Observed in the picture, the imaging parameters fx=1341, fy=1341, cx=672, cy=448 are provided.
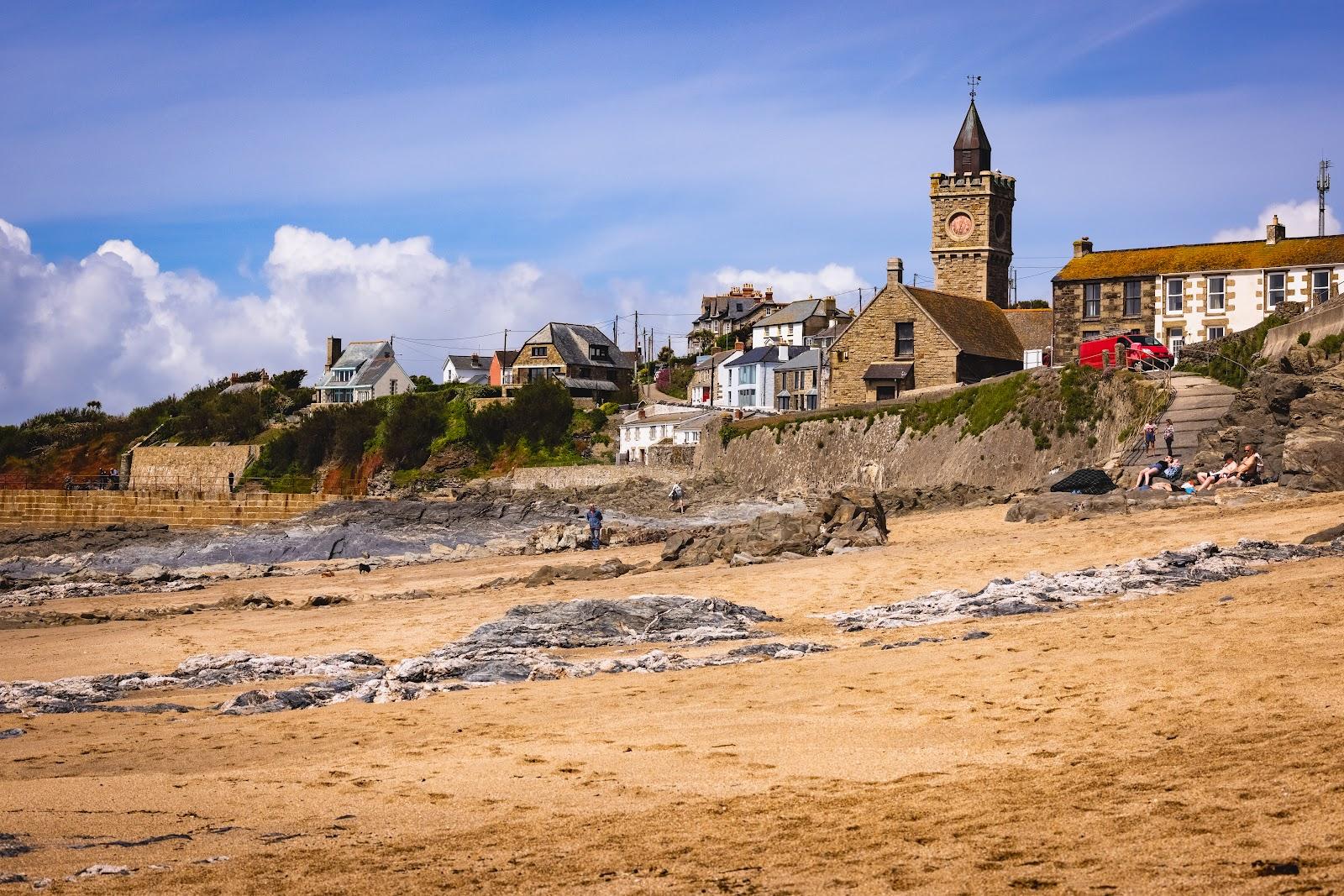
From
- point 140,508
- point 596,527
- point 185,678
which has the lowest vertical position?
point 185,678

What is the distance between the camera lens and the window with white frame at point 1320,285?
138 ft

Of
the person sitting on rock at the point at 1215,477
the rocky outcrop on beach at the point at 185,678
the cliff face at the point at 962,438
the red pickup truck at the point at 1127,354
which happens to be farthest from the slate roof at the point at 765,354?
the rocky outcrop on beach at the point at 185,678

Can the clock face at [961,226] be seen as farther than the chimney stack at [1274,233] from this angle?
Yes

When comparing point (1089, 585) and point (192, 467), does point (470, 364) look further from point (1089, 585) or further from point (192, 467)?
point (1089, 585)

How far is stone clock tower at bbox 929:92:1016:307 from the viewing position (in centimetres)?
6009

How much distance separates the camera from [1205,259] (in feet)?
145

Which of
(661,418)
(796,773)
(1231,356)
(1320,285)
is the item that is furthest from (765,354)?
(796,773)

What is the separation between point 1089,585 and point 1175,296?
3171 centimetres

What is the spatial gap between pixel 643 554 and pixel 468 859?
823 inches

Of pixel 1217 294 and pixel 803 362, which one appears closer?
pixel 1217 294

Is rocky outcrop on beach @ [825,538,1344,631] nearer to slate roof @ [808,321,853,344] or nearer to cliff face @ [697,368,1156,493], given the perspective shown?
cliff face @ [697,368,1156,493]

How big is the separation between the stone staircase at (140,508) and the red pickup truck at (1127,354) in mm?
32204

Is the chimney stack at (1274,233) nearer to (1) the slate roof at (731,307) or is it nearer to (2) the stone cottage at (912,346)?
(2) the stone cottage at (912,346)

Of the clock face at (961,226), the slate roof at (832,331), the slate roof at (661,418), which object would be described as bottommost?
the slate roof at (661,418)
